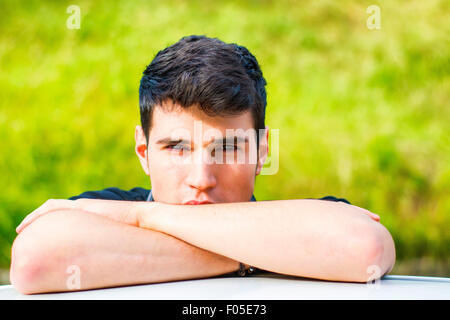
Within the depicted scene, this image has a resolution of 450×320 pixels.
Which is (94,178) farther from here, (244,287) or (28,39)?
(244,287)

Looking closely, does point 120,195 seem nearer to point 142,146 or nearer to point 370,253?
point 142,146

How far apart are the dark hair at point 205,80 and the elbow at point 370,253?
0.52 metres

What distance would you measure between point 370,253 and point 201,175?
17.5 inches

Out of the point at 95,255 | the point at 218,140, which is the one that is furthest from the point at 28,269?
the point at 218,140

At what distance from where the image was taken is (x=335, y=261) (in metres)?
1.05

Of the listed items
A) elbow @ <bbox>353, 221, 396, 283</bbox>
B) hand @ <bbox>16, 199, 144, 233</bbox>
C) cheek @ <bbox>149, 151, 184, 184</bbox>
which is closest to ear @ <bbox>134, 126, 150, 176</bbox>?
cheek @ <bbox>149, 151, 184, 184</bbox>

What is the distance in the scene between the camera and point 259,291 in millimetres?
976

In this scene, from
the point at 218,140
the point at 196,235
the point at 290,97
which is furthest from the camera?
the point at 290,97

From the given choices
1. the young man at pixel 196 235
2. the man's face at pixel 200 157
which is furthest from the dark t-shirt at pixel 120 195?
the young man at pixel 196 235

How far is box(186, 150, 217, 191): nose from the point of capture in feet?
4.08

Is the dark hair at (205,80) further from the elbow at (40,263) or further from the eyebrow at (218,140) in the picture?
the elbow at (40,263)

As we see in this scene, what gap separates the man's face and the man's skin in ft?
0.48

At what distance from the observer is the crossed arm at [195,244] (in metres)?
1.01
